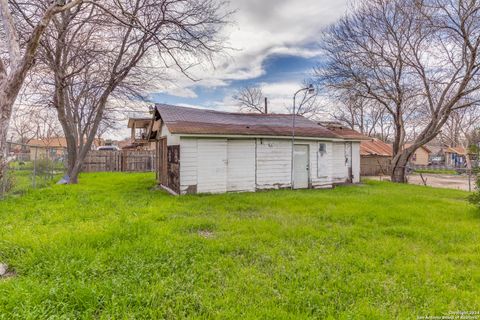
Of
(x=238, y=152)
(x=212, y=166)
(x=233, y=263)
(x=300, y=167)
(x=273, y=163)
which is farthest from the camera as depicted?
(x=300, y=167)

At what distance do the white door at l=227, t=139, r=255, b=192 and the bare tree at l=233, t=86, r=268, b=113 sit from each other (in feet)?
68.1

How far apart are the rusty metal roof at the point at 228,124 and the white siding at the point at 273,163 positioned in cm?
50

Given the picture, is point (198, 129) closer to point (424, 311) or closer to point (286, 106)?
point (424, 311)

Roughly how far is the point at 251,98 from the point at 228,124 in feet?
68.6

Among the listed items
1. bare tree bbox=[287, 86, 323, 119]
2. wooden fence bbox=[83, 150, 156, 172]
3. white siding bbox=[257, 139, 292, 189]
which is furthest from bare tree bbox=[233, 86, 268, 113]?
white siding bbox=[257, 139, 292, 189]

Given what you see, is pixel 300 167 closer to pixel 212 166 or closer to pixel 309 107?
pixel 212 166

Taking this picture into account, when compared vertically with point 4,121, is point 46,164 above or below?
below

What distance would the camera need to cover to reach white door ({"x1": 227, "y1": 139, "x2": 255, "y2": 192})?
32.7ft

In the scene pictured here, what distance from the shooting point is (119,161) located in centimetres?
2028

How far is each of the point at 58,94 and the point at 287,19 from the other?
9.92m

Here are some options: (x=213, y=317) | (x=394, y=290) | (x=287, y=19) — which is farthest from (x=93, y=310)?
(x=287, y=19)

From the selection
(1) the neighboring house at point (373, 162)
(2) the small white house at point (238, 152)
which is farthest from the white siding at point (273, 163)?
(1) the neighboring house at point (373, 162)

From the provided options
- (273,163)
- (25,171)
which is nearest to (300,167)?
(273,163)

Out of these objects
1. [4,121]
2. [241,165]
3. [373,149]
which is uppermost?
[373,149]
